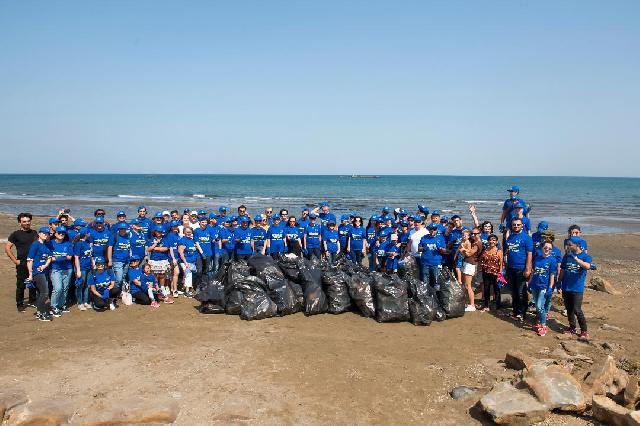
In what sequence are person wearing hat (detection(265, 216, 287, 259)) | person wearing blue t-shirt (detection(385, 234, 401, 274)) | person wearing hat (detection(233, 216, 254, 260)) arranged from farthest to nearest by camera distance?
person wearing hat (detection(265, 216, 287, 259)), person wearing hat (detection(233, 216, 254, 260)), person wearing blue t-shirt (detection(385, 234, 401, 274))

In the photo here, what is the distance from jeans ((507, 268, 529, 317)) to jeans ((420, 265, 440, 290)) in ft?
4.06

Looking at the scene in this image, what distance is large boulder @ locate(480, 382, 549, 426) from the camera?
13.1 ft

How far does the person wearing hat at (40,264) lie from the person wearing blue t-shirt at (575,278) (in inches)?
321

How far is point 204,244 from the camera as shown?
8.97 metres

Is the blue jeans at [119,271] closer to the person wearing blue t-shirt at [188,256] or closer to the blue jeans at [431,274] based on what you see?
the person wearing blue t-shirt at [188,256]

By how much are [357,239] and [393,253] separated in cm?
117

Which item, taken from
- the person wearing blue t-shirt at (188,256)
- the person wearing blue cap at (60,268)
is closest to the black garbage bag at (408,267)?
the person wearing blue t-shirt at (188,256)

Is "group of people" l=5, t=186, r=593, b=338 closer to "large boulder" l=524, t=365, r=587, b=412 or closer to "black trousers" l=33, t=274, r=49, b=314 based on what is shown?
"black trousers" l=33, t=274, r=49, b=314

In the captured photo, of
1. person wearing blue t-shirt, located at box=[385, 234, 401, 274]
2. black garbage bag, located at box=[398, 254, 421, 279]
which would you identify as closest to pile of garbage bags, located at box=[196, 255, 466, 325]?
black garbage bag, located at box=[398, 254, 421, 279]

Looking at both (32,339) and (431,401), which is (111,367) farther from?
(431,401)

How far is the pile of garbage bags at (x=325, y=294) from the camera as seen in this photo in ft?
23.2

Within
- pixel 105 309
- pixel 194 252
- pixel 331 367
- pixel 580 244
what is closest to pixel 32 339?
pixel 105 309

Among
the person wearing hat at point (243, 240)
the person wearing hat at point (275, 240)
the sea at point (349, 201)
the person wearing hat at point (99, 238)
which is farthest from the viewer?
the sea at point (349, 201)

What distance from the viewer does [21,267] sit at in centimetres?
758
